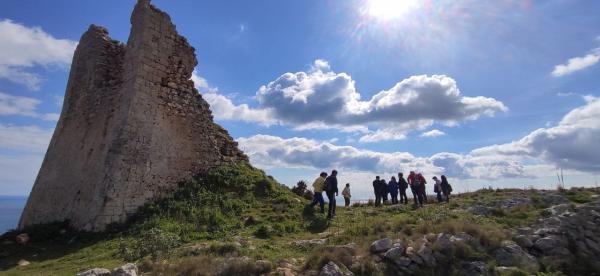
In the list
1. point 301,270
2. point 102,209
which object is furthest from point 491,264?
point 102,209

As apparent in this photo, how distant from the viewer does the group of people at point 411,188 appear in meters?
17.6

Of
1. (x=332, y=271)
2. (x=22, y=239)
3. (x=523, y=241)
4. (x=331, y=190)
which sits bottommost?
(x=332, y=271)

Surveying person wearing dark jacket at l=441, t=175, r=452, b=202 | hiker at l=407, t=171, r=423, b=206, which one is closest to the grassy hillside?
hiker at l=407, t=171, r=423, b=206

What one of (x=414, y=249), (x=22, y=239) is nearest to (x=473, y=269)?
(x=414, y=249)

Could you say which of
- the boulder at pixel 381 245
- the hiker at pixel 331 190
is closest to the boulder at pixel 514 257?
the boulder at pixel 381 245

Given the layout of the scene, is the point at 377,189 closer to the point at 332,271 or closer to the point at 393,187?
the point at 393,187

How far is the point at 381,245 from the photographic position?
29.8 feet

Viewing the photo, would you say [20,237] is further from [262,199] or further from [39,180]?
[262,199]

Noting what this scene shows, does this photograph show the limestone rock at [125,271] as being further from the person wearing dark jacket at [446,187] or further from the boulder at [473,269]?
the person wearing dark jacket at [446,187]

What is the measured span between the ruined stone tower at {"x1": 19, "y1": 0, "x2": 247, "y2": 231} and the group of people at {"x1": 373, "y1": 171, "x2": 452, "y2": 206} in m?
7.36

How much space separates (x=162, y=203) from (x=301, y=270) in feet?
23.5

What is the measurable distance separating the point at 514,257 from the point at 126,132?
12.5 meters

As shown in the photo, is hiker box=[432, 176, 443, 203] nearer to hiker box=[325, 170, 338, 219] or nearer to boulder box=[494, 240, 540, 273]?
hiker box=[325, 170, 338, 219]

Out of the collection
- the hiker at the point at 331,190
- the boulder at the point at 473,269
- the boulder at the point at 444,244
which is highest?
the hiker at the point at 331,190
